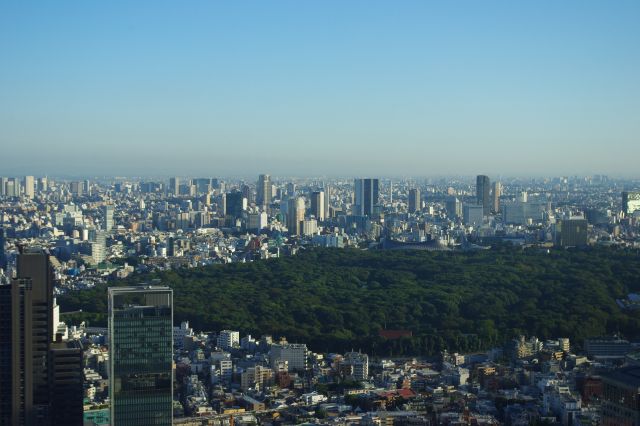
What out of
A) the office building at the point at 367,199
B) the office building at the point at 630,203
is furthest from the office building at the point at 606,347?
the office building at the point at 367,199

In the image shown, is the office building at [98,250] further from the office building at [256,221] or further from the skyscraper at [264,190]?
the skyscraper at [264,190]

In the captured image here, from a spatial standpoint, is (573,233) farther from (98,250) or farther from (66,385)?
(66,385)

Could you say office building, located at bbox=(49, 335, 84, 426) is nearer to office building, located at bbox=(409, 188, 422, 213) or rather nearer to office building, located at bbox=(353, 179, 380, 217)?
office building, located at bbox=(353, 179, 380, 217)

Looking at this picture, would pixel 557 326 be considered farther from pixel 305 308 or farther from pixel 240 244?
pixel 240 244

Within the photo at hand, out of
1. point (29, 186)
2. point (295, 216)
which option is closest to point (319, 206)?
point (295, 216)

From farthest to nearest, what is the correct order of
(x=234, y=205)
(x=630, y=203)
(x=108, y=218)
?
(x=630, y=203) → (x=234, y=205) → (x=108, y=218)

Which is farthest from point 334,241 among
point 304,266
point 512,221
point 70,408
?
point 70,408

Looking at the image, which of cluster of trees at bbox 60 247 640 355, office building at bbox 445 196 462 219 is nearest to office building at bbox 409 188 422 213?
office building at bbox 445 196 462 219
